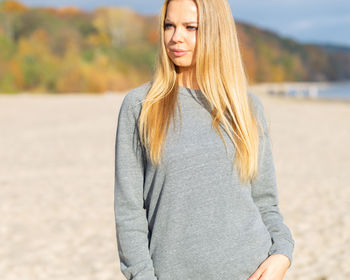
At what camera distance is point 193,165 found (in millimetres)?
1616

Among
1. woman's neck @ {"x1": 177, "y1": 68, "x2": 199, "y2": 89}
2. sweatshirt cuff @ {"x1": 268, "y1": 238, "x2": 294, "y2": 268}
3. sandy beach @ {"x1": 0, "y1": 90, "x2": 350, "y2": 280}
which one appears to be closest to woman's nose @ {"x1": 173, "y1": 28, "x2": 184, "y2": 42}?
woman's neck @ {"x1": 177, "y1": 68, "x2": 199, "y2": 89}

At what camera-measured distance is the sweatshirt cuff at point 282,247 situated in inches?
66.7

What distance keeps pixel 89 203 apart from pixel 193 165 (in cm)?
530

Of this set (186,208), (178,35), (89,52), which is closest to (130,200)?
(186,208)

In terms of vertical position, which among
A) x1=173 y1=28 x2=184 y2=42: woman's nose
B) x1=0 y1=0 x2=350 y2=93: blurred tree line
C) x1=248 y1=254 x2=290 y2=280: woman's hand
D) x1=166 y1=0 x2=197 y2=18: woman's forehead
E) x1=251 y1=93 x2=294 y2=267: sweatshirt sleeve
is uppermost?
x1=166 y1=0 x2=197 y2=18: woman's forehead

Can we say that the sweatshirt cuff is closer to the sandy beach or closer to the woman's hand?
the woman's hand

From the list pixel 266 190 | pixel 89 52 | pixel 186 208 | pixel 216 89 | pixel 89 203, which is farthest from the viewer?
pixel 89 52

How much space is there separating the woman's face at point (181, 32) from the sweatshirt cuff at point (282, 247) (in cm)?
71

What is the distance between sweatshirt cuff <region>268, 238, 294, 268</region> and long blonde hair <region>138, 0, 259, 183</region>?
251 mm

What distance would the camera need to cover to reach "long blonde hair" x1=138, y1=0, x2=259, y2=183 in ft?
5.37

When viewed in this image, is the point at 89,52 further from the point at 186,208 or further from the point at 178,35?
the point at 186,208

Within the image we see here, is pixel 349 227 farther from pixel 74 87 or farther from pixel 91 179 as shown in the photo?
pixel 74 87

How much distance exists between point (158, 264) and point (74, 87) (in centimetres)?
4085

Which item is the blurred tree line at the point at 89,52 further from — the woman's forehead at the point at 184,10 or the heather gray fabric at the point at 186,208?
the heather gray fabric at the point at 186,208
